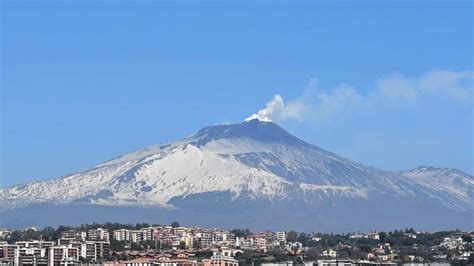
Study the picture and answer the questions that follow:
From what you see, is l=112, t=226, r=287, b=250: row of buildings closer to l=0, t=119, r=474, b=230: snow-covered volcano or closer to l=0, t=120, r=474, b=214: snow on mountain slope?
l=0, t=119, r=474, b=230: snow-covered volcano

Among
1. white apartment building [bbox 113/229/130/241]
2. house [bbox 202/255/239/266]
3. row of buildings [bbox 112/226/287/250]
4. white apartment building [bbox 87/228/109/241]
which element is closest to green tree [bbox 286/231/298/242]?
row of buildings [bbox 112/226/287/250]

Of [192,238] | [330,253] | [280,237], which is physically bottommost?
[330,253]

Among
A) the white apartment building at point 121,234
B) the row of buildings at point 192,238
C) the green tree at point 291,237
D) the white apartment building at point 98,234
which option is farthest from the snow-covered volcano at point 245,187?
the white apartment building at point 98,234

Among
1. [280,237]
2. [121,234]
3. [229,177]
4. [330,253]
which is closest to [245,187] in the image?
[229,177]

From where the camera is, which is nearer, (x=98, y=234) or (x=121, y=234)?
(x=98, y=234)

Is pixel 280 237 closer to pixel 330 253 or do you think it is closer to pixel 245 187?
pixel 330 253
